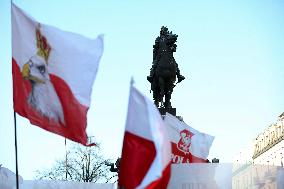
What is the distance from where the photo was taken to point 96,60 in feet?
31.0

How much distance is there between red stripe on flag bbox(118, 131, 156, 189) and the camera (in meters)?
7.56

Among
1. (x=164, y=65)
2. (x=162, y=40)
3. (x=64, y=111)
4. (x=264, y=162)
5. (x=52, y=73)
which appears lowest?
(x=64, y=111)

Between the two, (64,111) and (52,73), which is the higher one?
(52,73)

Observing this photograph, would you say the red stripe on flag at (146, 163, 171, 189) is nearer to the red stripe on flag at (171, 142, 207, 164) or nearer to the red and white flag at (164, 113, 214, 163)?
the red and white flag at (164, 113, 214, 163)

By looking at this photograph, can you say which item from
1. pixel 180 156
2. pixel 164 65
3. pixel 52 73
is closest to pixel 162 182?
pixel 52 73

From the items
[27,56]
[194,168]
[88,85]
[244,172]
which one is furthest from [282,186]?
[27,56]

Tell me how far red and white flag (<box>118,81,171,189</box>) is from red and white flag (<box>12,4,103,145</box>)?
5.21 feet

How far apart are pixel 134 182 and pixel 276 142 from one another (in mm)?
68771

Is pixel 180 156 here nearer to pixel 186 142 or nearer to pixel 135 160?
pixel 186 142

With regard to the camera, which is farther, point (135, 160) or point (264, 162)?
point (264, 162)

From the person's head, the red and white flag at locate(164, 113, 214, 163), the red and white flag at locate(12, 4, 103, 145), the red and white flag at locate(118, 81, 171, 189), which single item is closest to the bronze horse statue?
the person's head

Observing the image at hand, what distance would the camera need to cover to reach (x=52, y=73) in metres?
9.46

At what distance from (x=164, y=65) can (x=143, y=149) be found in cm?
958

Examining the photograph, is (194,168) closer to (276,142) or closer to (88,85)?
(88,85)
